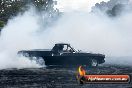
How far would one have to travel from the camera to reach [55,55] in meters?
27.0

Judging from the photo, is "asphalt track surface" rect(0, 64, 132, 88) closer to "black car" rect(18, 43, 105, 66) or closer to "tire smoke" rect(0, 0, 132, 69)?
"black car" rect(18, 43, 105, 66)

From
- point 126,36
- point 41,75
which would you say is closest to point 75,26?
point 126,36

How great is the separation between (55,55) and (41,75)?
16.4 feet

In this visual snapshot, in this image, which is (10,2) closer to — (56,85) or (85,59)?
(85,59)

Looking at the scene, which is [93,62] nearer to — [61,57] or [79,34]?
[61,57]

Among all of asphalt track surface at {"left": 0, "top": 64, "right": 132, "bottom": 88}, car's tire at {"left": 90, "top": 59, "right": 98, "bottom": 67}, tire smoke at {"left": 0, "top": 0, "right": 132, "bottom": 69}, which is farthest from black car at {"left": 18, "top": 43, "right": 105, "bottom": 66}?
tire smoke at {"left": 0, "top": 0, "right": 132, "bottom": 69}

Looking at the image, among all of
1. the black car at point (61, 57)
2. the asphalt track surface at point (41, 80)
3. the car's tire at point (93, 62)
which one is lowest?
the asphalt track surface at point (41, 80)

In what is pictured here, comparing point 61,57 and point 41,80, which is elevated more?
point 61,57

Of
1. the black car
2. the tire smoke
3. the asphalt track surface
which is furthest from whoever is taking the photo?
the tire smoke

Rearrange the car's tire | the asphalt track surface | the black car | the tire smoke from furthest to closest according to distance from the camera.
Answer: the tire smoke → the car's tire → the black car → the asphalt track surface

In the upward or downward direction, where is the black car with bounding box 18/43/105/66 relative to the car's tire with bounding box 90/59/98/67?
upward

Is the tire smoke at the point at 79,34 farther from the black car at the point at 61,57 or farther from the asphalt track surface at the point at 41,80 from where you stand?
the asphalt track surface at the point at 41,80

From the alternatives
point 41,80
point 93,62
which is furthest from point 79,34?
point 41,80

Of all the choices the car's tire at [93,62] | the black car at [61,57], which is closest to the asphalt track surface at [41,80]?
the black car at [61,57]
